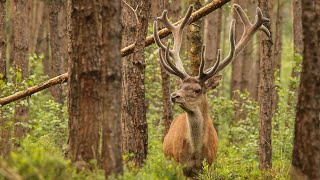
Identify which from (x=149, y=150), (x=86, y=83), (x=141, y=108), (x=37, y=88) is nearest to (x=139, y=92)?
(x=141, y=108)

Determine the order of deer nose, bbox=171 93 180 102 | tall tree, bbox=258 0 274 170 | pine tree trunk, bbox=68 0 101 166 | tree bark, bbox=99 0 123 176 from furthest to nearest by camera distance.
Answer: tall tree, bbox=258 0 274 170 → deer nose, bbox=171 93 180 102 → pine tree trunk, bbox=68 0 101 166 → tree bark, bbox=99 0 123 176

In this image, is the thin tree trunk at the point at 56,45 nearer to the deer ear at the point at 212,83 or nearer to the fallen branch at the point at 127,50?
the fallen branch at the point at 127,50

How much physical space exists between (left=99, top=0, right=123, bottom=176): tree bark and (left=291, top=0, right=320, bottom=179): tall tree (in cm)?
195

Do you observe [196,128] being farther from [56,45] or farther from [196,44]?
[56,45]

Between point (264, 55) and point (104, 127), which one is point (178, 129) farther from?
point (104, 127)

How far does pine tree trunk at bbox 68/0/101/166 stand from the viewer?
689 centimetres

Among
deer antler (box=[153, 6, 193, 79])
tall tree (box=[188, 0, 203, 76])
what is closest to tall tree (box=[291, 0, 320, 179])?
deer antler (box=[153, 6, 193, 79])

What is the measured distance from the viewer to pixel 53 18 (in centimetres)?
1930

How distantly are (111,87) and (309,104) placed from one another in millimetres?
2107

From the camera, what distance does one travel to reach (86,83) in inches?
275

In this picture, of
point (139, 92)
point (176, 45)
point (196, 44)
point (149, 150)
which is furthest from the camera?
point (149, 150)

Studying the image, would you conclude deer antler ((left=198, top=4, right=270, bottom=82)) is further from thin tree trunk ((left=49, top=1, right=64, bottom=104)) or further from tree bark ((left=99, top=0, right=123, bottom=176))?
thin tree trunk ((left=49, top=1, right=64, bottom=104))

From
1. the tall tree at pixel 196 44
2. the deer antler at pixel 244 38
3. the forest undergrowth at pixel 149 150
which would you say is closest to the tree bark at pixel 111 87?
the forest undergrowth at pixel 149 150

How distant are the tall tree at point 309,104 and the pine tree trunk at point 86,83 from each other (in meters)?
2.17
